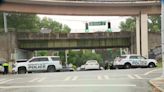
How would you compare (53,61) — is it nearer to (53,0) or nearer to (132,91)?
(53,0)

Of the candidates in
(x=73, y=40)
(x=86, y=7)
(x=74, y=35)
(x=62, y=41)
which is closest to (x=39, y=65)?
(x=86, y=7)

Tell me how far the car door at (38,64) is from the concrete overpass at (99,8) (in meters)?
10.9

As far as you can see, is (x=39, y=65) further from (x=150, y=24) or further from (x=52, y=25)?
(x=52, y=25)

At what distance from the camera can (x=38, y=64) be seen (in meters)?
46.7

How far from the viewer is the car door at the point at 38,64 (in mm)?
46656

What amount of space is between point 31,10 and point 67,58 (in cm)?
7201

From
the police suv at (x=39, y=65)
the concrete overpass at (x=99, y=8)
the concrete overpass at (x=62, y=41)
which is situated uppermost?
the concrete overpass at (x=99, y=8)

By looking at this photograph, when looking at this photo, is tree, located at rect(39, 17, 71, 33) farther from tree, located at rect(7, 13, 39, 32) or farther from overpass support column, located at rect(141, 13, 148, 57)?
overpass support column, located at rect(141, 13, 148, 57)

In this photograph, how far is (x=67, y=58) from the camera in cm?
12838

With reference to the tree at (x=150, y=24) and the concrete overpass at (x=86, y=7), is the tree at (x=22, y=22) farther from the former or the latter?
the concrete overpass at (x=86, y=7)

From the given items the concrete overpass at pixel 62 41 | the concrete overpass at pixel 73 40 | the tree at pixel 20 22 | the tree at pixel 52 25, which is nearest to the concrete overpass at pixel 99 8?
the concrete overpass at pixel 62 41

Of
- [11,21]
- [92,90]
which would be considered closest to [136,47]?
[92,90]

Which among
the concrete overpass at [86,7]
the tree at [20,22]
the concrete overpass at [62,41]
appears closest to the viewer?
the concrete overpass at [86,7]

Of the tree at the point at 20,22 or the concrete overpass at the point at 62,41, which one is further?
the tree at the point at 20,22
